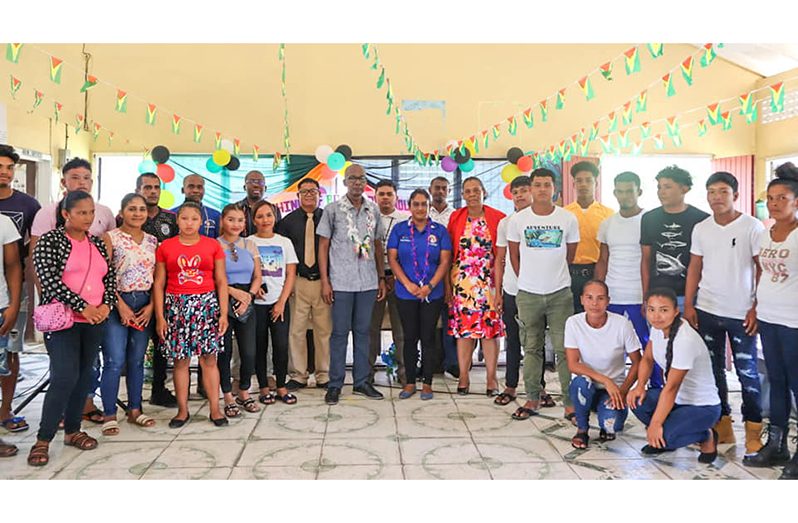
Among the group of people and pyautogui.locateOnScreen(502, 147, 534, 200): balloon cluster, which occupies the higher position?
pyautogui.locateOnScreen(502, 147, 534, 200): balloon cluster

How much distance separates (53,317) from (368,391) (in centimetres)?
190

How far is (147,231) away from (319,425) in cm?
147

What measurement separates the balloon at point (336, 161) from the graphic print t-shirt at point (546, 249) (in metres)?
3.57

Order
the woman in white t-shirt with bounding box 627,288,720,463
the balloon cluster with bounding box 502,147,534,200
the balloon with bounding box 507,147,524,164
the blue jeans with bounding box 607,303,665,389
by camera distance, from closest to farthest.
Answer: the woman in white t-shirt with bounding box 627,288,720,463 → the blue jeans with bounding box 607,303,665,389 → the balloon cluster with bounding box 502,147,534,200 → the balloon with bounding box 507,147,524,164

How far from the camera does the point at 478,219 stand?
3.88m

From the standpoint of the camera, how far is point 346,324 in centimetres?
383

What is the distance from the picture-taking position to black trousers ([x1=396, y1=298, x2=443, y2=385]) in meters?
3.82

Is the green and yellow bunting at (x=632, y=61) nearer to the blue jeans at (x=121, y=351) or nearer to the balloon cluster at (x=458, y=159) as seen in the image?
the balloon cluster at (x=458, y=159)

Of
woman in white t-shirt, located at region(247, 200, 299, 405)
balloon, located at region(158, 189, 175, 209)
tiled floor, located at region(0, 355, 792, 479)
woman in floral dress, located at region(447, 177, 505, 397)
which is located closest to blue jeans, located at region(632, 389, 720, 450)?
tiled floor, located at region(0, 355, 792, 479)

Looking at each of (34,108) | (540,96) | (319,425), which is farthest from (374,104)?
(319,425)

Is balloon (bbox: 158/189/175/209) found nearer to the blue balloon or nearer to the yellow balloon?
the blue balloon

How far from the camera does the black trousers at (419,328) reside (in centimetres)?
→ 382

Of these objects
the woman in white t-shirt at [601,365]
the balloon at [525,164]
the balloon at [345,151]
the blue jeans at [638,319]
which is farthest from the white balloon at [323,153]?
the woman in white t-shirt at [601,365]

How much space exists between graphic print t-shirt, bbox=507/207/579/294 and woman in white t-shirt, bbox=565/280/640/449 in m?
0.31
